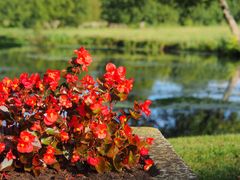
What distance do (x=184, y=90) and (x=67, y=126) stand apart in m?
18.6

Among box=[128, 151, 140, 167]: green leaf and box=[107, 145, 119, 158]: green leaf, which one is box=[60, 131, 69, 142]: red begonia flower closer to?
box=[107, 145, 119, 158]: green leaf

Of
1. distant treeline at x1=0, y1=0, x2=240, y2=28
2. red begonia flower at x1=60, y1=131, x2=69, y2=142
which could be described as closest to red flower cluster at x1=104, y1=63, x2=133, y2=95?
red begonia flower at x1=60, y1=131, x2=69, y2=142

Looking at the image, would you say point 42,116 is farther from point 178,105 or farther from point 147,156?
point 178,105

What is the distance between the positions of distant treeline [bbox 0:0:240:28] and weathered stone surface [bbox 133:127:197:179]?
9632 cm

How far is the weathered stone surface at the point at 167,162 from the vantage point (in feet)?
13.9

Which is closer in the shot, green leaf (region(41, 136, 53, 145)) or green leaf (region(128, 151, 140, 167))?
green leaf (region(41, 136, 53, 145))

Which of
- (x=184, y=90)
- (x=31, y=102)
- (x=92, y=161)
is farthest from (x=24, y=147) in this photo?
(x=184, y=90)

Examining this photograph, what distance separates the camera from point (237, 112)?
54.0 feet

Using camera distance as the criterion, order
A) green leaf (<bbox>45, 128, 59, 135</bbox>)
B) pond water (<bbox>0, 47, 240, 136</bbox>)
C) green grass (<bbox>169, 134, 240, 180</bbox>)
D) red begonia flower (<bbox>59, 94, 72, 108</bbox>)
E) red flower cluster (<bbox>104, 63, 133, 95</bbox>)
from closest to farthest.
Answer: green leaf (<bbox>45, 128, 59, 135</bbox>)
red begonia flower (<bbox>59, 94, 72, 108</bbox>)
red flower cluster (<bbox>104, 63, 133, 95</bbox>)
green grass (<bbox>169, 134, 240, 180</bbox>)
pond water (<bbox>0, 47, 240, 136</bbox>)

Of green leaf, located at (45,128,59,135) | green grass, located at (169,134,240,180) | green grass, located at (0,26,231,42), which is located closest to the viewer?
green leaf, located at (45,128,59,135)

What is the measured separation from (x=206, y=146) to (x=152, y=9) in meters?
103

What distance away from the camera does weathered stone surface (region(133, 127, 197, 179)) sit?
4242 mm

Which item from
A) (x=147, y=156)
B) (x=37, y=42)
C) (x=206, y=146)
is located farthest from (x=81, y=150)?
(x=37, y=42)

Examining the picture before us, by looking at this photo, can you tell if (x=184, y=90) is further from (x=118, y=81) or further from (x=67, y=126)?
(x=67, y=126)
